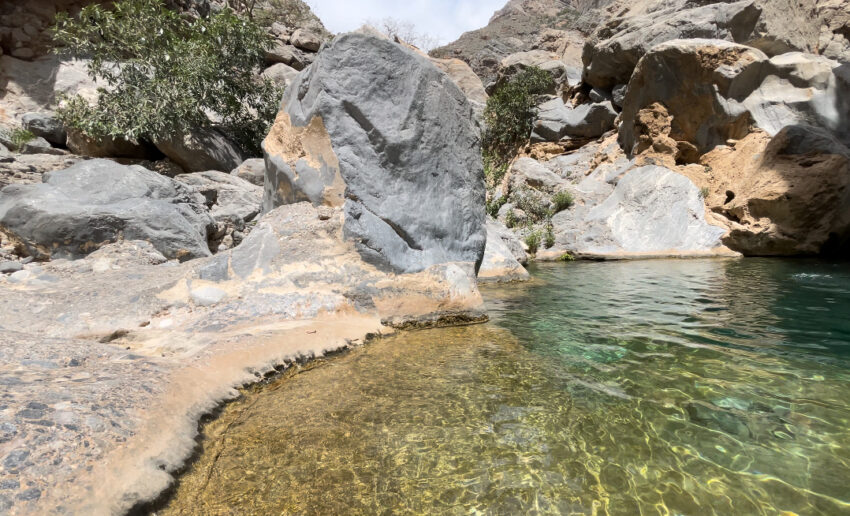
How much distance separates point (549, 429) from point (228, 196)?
983 cm

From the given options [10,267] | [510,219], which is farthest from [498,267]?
[510,219]

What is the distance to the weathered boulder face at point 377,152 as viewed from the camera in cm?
561

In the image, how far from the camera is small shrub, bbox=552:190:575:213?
59.2 feet

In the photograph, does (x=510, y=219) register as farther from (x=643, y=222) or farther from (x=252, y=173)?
(x=252, y=173)

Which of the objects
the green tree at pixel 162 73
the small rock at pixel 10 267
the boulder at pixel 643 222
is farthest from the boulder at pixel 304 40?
the small rock at pixel 10 267

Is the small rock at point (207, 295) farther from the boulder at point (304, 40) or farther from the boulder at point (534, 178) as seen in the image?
the boulder at point (304, 40)

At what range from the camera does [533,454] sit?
2.27 m

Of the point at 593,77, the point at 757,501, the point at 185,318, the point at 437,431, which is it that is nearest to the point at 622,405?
the point at 757,501

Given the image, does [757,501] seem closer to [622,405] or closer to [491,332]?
[622,405]

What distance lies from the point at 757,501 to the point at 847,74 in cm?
1903

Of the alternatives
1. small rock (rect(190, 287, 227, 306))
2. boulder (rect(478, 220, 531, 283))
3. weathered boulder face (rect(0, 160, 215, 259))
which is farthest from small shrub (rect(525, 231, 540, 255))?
small rock (rect(190, 287, 227, 306))

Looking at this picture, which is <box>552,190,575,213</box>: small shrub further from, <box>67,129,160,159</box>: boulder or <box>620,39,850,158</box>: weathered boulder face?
<box>67,129,160,159</box>: boulder

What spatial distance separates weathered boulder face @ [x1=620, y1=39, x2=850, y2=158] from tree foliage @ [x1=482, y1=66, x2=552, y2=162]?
8327mm

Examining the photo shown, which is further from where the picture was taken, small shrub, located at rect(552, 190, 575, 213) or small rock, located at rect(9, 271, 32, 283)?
small shrub, located at rect(552, 190, 575, 213)
